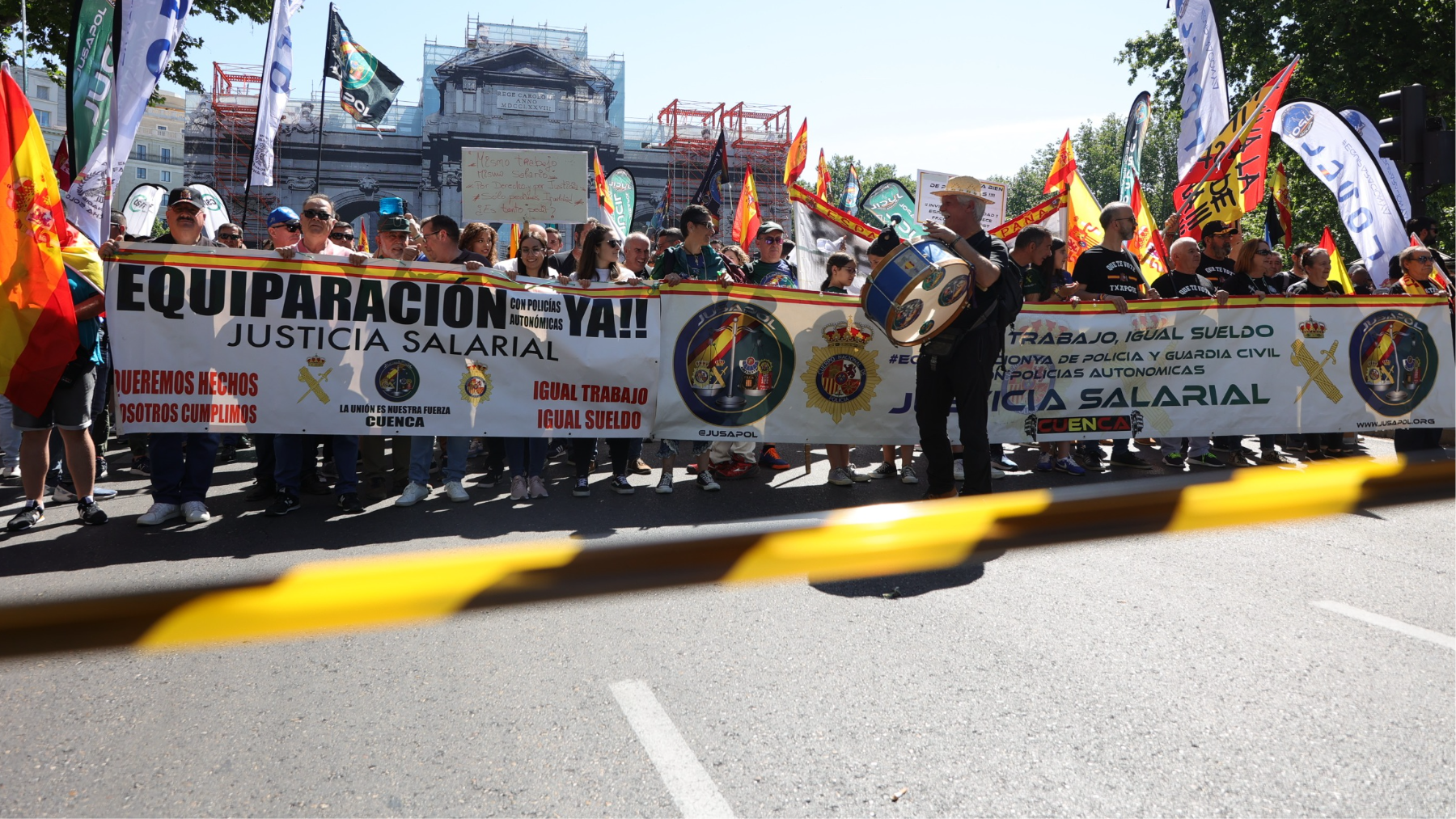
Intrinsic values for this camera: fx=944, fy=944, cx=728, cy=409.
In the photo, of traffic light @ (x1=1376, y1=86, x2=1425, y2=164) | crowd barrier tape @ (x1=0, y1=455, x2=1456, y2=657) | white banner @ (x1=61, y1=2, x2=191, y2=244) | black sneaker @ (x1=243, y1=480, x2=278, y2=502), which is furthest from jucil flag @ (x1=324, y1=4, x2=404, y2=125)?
crowd barrier tape @ (x1=0, y1=455, x2=1456, y2=657)

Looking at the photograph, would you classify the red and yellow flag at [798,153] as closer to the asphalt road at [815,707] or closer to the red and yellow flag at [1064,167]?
the red and yellow flag at [1064,167]

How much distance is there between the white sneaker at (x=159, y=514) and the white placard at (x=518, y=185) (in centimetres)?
431

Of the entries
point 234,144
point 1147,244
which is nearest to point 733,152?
point 234,144

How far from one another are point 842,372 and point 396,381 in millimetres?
3266

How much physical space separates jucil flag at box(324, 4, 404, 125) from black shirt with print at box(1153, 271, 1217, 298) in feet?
37.0

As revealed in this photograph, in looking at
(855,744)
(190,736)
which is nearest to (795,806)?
(855,744)

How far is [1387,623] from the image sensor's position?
4.18 meters

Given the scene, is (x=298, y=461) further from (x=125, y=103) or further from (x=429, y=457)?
(x=125, y=103)

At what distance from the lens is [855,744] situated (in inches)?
114

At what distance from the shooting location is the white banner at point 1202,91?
35.6ft

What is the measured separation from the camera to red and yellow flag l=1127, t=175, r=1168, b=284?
33.8ft

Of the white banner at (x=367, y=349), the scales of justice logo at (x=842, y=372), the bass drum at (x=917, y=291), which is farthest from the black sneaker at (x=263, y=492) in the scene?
the bass drum at (x=917, y=291)

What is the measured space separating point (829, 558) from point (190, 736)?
276 cm

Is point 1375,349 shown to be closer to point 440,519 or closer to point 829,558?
point 440,519
